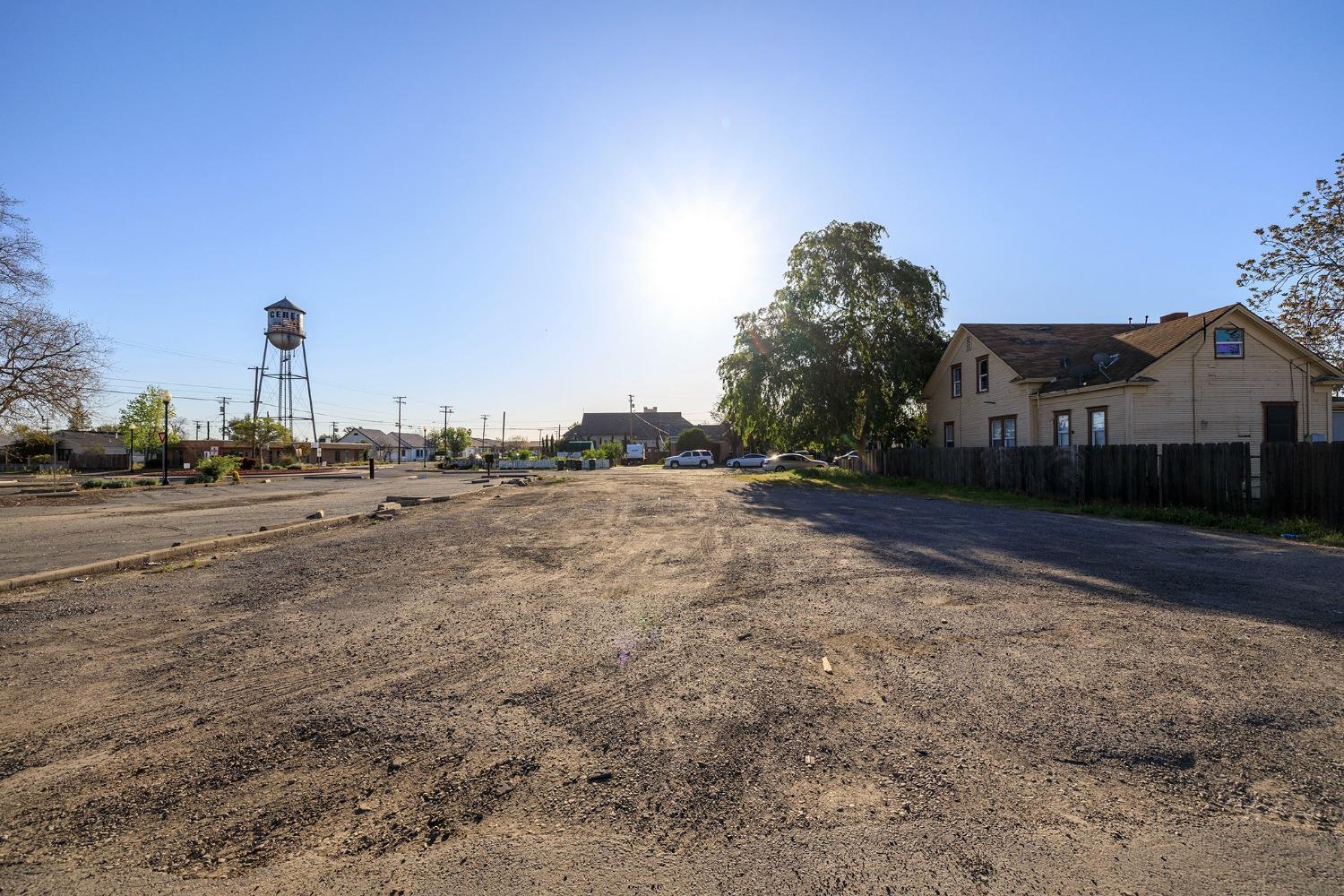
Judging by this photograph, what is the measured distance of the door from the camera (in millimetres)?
21766

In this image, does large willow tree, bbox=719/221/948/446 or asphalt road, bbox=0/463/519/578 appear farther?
large willow tree, bbox=719/221/948/446

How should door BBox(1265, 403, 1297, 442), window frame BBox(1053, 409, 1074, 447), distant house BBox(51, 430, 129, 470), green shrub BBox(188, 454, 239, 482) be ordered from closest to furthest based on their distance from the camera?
door BBox(1265, 403, 1297, 442) < window frame BBox(1053, 409, 1074, 447) < green shrub BBox(188, 454, 239, 482) < distant house BBox(51, 430, 129, 470)

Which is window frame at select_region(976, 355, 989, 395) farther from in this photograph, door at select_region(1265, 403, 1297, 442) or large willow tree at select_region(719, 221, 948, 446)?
door at select_region(1265, 403, 1297, 442)

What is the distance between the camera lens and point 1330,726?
360cm

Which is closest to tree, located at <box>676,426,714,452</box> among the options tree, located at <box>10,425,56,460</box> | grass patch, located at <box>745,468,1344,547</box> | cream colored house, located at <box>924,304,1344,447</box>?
grass patch, located at <box>745,468,1344,547</box>

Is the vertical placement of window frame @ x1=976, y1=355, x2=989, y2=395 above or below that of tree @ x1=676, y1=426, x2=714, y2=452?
above

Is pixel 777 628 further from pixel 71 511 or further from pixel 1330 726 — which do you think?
pixel 71 511

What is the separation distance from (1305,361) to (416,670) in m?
29.3

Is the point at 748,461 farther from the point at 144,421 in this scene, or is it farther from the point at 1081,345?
the point at 144,421

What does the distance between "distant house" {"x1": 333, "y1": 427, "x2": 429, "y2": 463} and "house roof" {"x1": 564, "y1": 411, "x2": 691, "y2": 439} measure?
106 ft

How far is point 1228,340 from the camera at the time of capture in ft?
70.8

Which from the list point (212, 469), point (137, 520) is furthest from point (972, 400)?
point (212, 469)

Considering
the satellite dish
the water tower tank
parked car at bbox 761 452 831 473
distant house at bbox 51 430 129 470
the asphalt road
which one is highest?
the water tower tank

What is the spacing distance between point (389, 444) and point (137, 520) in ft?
396
